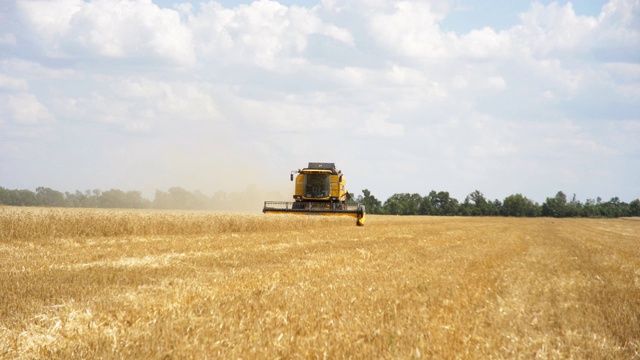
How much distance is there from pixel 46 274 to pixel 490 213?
112m

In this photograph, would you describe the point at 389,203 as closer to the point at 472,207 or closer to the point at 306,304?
the point at 472,207

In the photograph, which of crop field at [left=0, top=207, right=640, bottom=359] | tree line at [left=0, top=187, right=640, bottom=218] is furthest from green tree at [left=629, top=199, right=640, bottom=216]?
crop field at [left=0, top=207, right=640, bottom=359]

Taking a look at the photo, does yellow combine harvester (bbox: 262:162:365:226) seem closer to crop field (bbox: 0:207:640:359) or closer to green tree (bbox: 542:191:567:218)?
crop field (bbox: 0:207:640:359)

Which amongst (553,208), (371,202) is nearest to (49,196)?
(371,202)

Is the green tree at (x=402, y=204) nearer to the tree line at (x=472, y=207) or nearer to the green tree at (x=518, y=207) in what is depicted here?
the tree line at (x=472, y=207)

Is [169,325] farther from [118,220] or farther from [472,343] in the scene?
[118,220]

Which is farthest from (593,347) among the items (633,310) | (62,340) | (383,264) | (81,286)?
(81,286)

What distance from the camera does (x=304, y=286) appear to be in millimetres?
7730

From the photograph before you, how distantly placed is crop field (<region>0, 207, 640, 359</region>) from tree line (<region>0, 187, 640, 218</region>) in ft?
160

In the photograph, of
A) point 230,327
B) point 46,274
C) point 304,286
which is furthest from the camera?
point 46,274

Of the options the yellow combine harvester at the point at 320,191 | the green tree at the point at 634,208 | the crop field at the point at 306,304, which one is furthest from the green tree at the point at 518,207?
the crop field at the point at 306,304

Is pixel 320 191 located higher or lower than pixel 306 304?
higher

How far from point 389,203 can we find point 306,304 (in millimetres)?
95293

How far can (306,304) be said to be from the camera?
6.33m
